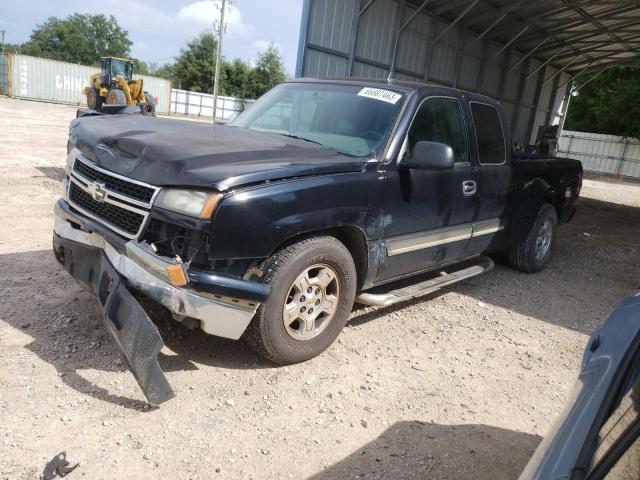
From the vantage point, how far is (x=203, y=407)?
2879 millimetres

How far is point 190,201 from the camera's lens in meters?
2.78

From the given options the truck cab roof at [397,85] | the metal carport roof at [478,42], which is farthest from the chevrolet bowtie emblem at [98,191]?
the metal carport roof at [478,42]

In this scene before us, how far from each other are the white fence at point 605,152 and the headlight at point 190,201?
33.6m

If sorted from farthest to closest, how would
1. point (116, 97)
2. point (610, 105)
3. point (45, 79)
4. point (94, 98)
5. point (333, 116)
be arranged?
point (45, 79), point (610, 105), point (94, 98), point (116, 97), point (333, 116)

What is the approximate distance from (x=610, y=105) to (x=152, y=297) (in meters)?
38.8

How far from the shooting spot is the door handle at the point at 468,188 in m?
4.46

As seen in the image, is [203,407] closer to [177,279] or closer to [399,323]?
[177,279]

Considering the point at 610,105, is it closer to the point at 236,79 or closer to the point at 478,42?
the point at 478,42

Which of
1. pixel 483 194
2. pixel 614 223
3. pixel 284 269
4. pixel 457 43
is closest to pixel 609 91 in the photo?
pixel 457 43

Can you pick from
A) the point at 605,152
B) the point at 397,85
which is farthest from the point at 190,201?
the point at 605,152

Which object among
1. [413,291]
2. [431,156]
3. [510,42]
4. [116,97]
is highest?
[510,42]

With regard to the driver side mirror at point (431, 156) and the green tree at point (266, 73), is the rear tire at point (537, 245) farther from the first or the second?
the green tree at point (266, 73)

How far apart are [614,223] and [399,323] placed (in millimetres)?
9541

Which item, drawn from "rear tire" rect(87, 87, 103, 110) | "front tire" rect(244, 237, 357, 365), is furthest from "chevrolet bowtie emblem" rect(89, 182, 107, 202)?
"rear tire" rect(87, 87, 103, 110)
